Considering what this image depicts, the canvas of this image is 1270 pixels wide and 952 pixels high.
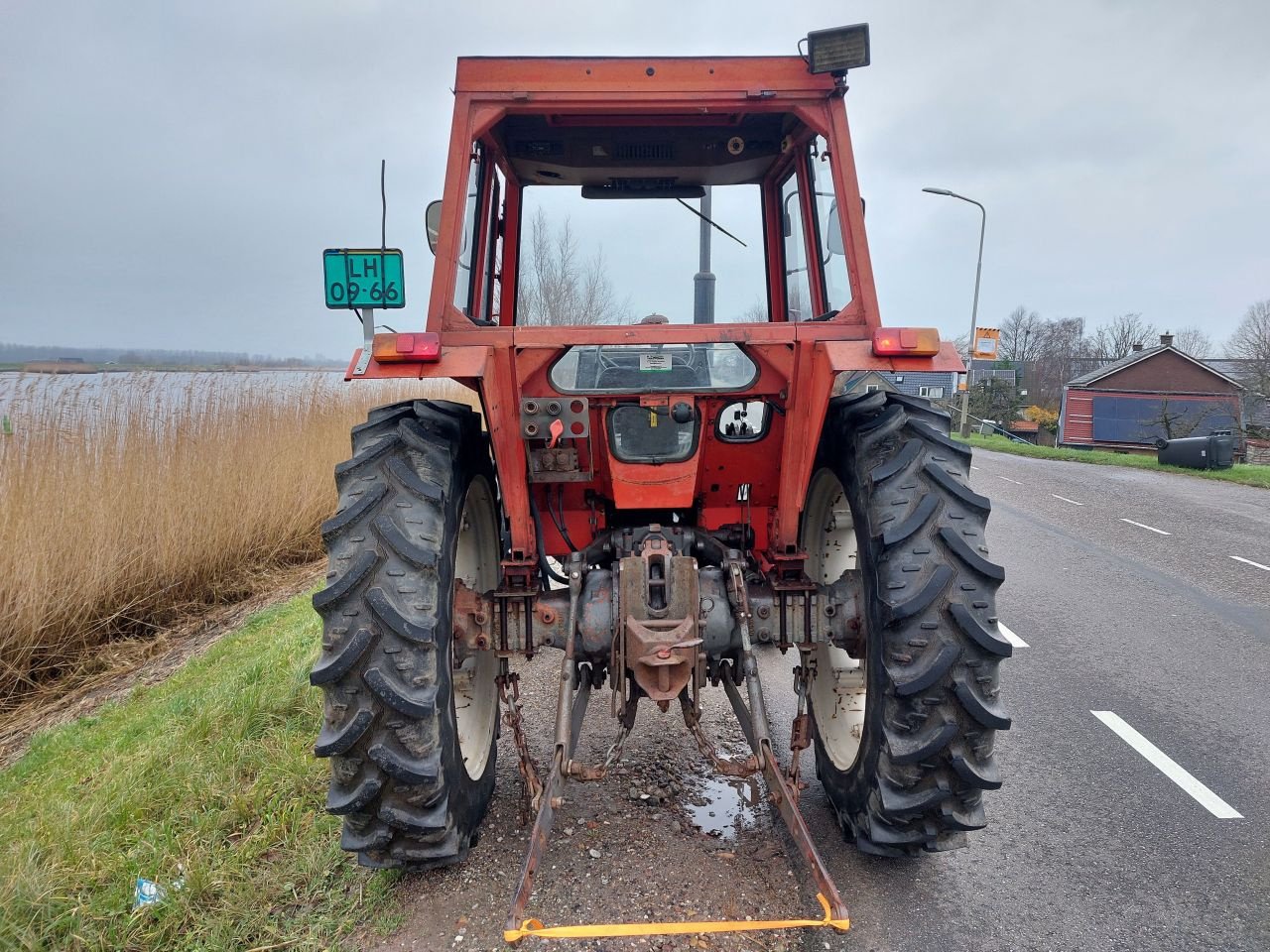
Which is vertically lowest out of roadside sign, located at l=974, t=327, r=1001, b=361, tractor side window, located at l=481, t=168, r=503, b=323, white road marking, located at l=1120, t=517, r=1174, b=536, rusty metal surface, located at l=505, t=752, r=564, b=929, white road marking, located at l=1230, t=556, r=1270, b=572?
white road marking, located at l=1230, t=556, r=1270, b=572

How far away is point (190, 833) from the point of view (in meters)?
2.82

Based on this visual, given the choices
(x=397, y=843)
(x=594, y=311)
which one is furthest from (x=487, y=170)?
(x=397, y=843)

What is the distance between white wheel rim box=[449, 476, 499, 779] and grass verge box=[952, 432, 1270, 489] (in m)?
12.9

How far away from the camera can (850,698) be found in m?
3.16

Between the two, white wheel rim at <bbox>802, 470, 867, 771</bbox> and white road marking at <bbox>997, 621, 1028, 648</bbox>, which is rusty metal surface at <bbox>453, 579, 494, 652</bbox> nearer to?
white wheel rim at <bbox>802, 470, 867, 771</bbox>

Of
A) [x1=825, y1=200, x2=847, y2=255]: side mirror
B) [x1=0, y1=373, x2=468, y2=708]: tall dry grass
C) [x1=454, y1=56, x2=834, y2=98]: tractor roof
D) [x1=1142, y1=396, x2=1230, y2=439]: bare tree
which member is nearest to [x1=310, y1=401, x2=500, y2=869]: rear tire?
[x1=454, y1=56, x2=834, y2=98]: tractor roof

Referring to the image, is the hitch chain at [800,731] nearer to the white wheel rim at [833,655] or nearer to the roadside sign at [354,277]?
the white wheel rim at [833,655]

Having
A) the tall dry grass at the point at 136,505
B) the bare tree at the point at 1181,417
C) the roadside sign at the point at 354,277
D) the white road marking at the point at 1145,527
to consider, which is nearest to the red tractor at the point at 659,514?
the roadside sign at the point at 354,277

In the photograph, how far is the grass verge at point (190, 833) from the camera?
7.78 feet

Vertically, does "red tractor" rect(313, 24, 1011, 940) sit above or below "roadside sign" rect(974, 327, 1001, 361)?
below

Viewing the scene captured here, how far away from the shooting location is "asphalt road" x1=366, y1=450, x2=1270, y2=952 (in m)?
2.41

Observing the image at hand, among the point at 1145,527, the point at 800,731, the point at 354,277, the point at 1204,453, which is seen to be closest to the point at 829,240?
the point at 800,731

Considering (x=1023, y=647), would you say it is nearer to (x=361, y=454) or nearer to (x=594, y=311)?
(x=594, y=311)

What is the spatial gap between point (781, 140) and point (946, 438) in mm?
1498
